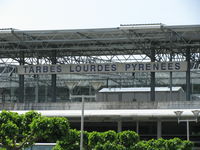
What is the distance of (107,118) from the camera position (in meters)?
62.0

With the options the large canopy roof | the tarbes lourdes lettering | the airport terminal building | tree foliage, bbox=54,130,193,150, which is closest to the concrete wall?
the airport terminal building

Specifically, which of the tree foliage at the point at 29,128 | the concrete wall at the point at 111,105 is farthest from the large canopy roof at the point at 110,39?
the tree foliage at the point at 29,128

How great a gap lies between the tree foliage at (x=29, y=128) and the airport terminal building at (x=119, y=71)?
1174 centimetres

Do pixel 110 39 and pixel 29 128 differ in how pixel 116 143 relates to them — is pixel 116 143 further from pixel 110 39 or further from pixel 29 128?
pixel 110 39

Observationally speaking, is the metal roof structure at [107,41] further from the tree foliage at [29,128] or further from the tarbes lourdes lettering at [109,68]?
the tree foliage at [29,128]

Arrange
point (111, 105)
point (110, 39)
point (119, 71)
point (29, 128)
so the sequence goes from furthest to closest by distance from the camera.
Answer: point (119, 71)
point (111, 105)
point (110, 39)
point (29, 128)

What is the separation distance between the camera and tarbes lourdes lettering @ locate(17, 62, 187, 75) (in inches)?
2426

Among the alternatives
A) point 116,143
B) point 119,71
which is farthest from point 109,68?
point 116,143

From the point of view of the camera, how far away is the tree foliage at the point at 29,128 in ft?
124

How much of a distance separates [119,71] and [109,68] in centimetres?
108

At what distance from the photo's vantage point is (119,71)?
6288 centimetres

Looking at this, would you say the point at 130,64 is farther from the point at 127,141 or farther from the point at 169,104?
the point at 127,141

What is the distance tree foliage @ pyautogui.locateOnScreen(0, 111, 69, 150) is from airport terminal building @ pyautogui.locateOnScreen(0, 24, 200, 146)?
11743 millimetres

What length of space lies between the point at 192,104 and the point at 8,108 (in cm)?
1898
